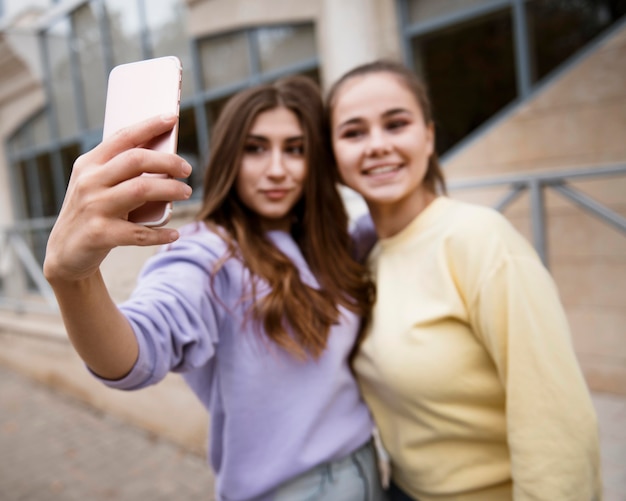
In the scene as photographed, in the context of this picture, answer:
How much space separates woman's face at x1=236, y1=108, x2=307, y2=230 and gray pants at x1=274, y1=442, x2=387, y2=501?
28.2 inches

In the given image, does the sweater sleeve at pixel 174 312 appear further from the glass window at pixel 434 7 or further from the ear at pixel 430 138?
the glass window at pixel 434 7

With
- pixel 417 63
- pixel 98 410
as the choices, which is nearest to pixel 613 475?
pixel 417 63

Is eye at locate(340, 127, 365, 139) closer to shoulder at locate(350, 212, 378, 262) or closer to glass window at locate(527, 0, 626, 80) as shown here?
shoulder at locate(350, 212, 378, 262)

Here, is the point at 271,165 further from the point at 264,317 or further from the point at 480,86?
the point at 480,86

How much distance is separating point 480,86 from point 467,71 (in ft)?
0.62

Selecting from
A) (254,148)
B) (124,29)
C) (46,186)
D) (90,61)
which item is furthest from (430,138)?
(46,186)

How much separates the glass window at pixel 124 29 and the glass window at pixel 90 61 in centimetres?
22

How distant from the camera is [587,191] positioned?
3.81 m

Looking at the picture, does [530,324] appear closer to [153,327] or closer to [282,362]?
[282,362]

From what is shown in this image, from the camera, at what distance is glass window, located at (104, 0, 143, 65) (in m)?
5.51

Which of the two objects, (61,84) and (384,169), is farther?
(61,84)

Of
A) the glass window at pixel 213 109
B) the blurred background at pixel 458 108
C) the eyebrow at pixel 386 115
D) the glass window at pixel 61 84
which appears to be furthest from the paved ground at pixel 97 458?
the glass window at pixel 61 84

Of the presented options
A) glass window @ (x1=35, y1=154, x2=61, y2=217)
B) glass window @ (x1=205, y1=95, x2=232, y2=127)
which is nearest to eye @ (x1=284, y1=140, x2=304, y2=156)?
glass window @ (x1=205, y1=95, x2=232, y2=127)

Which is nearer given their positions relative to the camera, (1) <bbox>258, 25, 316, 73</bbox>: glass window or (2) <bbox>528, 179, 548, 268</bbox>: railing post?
(2) <bbox>528, 179, 548, 268</bbox>: railing post
